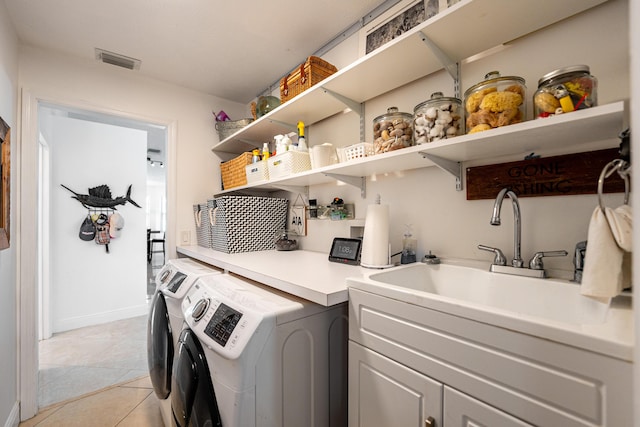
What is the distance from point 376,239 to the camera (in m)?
1.31

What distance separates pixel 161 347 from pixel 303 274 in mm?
990

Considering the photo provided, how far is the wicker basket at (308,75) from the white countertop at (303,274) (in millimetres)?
993

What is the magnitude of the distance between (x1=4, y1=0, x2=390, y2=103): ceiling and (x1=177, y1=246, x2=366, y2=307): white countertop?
1381 mm

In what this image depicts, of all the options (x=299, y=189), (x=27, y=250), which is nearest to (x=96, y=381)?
(x=27, y=250)

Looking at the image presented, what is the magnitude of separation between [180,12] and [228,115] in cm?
117

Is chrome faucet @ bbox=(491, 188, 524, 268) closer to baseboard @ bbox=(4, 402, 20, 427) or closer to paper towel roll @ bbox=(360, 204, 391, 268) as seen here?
paper towel roll @ bbox=(360, 204, 391, 268)

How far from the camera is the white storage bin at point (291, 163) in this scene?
1725mm

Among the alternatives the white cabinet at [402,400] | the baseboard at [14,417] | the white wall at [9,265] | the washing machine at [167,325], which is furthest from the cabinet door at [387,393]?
the baseboard at [14,417]

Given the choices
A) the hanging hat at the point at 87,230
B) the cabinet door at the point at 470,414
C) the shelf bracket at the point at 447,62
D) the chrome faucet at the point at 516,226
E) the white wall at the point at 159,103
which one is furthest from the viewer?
the hanging hat at the point at 87,230

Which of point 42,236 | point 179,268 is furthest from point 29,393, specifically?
point 42,236

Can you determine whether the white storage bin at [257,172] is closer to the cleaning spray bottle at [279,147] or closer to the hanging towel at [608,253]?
the cleaning spray bottle at [279,147]

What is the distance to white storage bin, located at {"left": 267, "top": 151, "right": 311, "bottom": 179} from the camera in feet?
5.66

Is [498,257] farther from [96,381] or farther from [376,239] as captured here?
[96,381]

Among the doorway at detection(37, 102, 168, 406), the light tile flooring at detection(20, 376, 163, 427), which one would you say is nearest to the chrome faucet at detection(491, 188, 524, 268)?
the light tile flooring at detection(20, 376, 163, 427)
